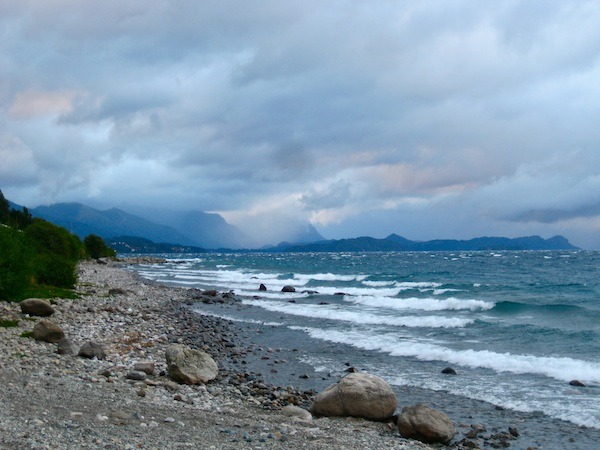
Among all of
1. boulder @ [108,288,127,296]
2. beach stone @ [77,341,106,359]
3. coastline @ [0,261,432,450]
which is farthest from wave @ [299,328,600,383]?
boulder @ [108,288,127,296]

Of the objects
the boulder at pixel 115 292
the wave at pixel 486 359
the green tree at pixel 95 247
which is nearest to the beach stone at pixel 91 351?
the wave at pixel 486 359

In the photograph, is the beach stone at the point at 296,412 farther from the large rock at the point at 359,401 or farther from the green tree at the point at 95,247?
the green tree at the point at 95,247

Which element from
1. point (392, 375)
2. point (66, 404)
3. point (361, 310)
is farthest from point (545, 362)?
point (361, 310)

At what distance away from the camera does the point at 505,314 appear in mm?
30891

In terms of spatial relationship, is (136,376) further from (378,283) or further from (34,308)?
(378,283)

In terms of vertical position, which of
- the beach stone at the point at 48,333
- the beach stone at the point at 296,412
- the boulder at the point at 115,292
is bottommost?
the beach stone at the point at 296,412

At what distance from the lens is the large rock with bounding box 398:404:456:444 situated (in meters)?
9.85

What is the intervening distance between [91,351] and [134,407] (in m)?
4.84

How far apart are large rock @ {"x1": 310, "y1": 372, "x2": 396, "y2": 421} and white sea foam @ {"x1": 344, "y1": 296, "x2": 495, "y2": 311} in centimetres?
2375

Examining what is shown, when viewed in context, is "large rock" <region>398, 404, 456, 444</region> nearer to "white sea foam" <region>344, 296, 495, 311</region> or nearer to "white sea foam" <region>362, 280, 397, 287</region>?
"white sea foam" <region>344, 296, 495, 311</region>

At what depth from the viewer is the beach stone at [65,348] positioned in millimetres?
13424

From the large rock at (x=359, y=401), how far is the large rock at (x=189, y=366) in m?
3.15

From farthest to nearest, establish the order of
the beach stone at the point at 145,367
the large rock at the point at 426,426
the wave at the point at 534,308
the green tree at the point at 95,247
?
the green tree at the point at 95,247
the wave at the point at 534,308
the beach stone at the point at 145,367
the large rock at the point at 426,426

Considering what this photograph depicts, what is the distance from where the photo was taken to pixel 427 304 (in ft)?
118
